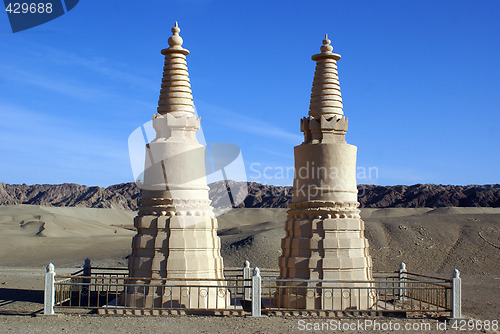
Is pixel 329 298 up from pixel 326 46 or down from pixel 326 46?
down

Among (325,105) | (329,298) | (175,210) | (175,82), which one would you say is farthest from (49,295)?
(325,105)

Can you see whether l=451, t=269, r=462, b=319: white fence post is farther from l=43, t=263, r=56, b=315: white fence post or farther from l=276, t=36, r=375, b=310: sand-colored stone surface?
l=43, t=263, r=56, b=315: white fence post

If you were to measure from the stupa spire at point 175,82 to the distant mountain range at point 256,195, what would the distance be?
4504 cm

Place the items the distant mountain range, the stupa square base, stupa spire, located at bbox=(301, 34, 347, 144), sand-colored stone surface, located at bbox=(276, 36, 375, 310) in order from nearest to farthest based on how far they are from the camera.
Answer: the stupa square base < sand-colored stone surface, located at bbox=(276, 36, 375, 310) < stupa spire, located at bbox=(301, 34, 347, 144) < the distant mountain range

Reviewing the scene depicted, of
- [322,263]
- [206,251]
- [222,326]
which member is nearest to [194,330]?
[222,326]

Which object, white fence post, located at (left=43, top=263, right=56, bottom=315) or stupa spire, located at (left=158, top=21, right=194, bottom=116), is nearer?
white fence post, located at (left=43, top=263, right=56, bottom=315)

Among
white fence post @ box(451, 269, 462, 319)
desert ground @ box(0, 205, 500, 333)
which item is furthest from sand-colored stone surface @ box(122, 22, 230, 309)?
white fence post @ box(451, 269, 462, 319)

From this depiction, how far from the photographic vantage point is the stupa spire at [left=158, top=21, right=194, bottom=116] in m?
15.8

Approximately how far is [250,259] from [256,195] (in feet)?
281

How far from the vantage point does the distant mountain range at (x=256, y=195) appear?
91.1m

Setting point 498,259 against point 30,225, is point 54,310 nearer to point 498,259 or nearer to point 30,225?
point 498,259

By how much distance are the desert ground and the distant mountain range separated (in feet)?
76.0

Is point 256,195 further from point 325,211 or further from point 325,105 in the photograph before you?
point 325,211

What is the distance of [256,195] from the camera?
391 feet
